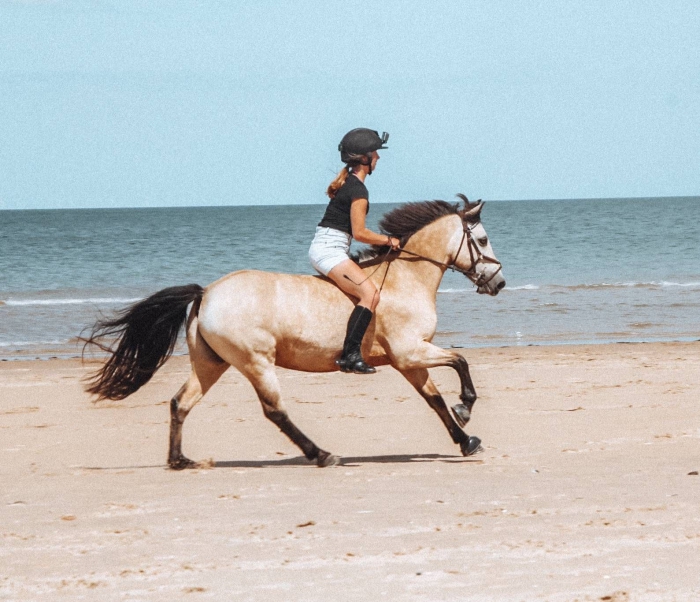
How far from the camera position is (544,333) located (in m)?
18.7

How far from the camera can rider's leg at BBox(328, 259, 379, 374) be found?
25.0 ft

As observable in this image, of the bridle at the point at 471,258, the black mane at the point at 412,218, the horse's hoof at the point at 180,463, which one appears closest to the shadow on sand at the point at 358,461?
the horse's hoof at the point at 180,463

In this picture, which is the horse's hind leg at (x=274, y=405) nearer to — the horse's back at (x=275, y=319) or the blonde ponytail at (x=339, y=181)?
the horse's back at (x=275, y=319)

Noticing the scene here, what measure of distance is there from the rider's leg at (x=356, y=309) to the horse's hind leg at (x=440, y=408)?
477mm

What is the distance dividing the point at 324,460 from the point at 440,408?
3.10ft

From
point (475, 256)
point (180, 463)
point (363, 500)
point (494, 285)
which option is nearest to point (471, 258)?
point (475, 256)

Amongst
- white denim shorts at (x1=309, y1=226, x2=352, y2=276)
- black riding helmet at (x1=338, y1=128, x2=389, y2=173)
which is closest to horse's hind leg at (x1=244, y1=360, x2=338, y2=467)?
white denim shorts at (x1=309, y1=226, x2=352, y2=276)

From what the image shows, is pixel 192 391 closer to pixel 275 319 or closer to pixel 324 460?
pixel 275 319

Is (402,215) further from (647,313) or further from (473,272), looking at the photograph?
(647,313)

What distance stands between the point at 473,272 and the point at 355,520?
2815mm

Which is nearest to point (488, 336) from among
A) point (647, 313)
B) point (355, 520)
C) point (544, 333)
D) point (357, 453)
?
point (544, 333)

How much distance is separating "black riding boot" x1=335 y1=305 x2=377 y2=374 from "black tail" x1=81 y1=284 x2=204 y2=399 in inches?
47.8

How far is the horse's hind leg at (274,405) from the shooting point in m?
7.61

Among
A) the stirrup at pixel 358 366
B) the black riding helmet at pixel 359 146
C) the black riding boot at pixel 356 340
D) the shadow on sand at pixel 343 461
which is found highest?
the black riding helmet at pixel 359 146
